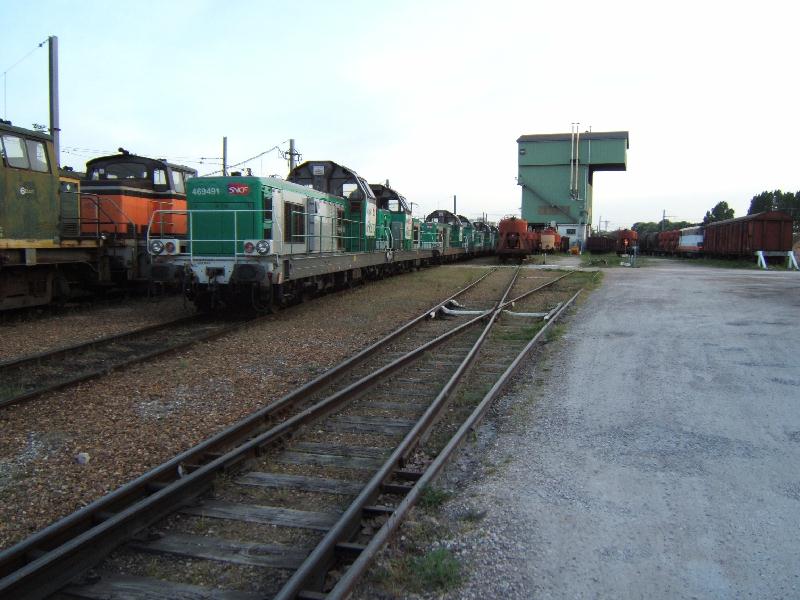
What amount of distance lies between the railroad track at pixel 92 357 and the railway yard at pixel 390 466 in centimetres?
6

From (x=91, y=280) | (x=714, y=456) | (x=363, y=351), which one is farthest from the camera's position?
(x=91, y=280)

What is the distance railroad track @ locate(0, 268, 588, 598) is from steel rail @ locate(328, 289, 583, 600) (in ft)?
0.04

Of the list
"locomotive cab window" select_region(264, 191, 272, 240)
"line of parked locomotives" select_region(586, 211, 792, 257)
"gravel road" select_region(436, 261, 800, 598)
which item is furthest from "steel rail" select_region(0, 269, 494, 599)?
"line of parked locomotives" select_region(586, 211, 792, 257)

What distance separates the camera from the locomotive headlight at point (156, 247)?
1080 cm

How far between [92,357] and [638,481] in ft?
22.4

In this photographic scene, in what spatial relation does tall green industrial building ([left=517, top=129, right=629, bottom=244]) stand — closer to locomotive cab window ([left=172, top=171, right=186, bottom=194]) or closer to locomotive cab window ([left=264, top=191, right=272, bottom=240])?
locomotive cab window ([left=172, top=171, right=186, bottom=194])

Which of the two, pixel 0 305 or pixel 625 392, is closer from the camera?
pixel 625 392

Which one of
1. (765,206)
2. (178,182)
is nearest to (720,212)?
(765,206)

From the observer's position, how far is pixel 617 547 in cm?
340

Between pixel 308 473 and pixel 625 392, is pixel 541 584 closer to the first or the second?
pixel 308 473

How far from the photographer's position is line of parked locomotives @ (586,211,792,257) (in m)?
31.4

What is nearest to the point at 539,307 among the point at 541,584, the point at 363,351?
the point at 363,351

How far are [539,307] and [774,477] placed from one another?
31.4 feet

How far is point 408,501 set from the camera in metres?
3.70
